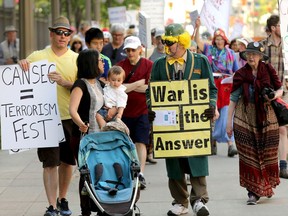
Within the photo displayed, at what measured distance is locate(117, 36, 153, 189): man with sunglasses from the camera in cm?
1194

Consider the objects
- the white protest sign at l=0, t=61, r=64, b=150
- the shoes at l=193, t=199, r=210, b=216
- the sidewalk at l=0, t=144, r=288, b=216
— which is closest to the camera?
the shoes at l=193, t=199, r=210, b=216

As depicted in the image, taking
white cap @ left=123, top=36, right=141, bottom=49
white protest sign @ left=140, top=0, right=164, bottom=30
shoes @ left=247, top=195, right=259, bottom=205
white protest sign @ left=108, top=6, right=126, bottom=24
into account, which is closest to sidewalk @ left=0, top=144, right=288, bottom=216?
shoes @ left=247, top=195, right=259, bottom=205

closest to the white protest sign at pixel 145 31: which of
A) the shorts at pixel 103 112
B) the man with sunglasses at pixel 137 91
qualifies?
the man with sunglasses at pixel 137 91

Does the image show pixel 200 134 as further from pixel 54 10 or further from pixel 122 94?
pixel 54 10

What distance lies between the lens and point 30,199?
1128cm

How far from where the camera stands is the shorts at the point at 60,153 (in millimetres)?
9867

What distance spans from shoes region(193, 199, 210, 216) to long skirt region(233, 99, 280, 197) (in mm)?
1147

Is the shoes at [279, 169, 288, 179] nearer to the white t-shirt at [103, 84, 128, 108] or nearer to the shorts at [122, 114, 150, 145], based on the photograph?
the shorts at [122, 114, 150, 145]

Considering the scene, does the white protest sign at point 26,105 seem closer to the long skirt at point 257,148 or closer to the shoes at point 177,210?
the shoes at point 177,210

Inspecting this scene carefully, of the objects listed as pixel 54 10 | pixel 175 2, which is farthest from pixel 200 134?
pixel 175 2

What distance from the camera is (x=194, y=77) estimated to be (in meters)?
9.81

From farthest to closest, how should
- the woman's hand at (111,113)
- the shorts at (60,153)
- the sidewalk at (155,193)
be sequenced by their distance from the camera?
1. the sidewalk at (155,193)
2. the woman's hand at (111,113)
3. the shorts at (60,153)

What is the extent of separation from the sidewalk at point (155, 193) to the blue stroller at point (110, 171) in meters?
1.53

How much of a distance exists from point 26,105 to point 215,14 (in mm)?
6835
